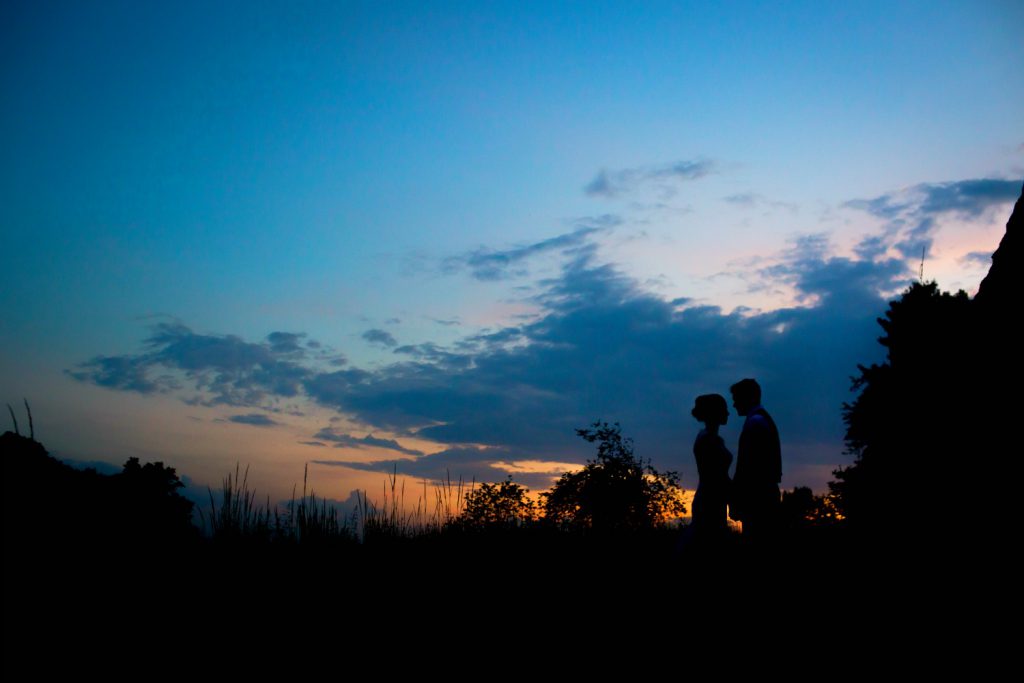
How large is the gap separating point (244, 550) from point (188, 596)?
2142 mm

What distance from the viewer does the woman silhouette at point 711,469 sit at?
8094mm

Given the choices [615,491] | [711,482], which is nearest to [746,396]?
[711,482]

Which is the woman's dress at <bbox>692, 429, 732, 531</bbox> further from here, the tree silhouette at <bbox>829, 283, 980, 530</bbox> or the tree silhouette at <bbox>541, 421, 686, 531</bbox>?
the tree silhouette at <bbox>541, 421, 686, 531</bbox>

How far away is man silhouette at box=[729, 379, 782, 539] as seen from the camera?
7.27 m

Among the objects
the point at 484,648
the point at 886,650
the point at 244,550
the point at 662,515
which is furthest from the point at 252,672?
the point at 662,515

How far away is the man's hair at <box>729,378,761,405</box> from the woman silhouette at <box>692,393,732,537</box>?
55 cm

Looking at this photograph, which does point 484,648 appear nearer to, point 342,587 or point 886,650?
point 342,587

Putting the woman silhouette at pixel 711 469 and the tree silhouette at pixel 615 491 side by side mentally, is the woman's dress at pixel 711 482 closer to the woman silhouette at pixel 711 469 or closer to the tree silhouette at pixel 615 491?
the woman silhouette at pixel 711 469

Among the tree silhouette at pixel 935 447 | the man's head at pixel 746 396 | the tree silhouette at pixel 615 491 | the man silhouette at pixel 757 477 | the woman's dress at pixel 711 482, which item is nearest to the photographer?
the tree silhouette at pixel 935 447

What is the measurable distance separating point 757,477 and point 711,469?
35.1 inches

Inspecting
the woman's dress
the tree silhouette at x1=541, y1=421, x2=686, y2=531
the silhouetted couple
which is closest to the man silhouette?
the silhouetted couple

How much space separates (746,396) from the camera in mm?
7652

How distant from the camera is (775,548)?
7422 millimetres

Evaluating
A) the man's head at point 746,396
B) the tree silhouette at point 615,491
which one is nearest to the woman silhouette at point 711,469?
the man's head at point 746,396
